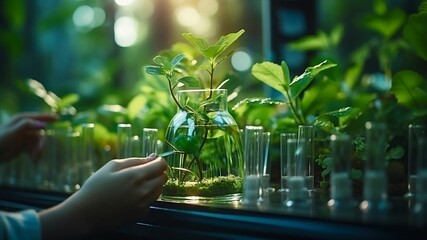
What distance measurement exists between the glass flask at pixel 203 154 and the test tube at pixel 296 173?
4.2 inches

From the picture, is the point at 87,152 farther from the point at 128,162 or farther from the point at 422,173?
the point at 422,173

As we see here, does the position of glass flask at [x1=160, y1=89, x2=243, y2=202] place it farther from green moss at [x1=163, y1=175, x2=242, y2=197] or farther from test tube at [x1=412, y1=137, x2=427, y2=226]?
test tube at [x1=412, y1=137, x2=427, y2=226]

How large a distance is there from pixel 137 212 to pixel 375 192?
335 mm

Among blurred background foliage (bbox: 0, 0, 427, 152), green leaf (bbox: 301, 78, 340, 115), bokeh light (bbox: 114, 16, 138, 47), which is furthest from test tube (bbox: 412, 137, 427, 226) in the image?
bokeh light (bbox: 114, 16, 138, 47)

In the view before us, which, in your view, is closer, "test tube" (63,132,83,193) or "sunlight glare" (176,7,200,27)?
"test tube" (63,132,83,193)

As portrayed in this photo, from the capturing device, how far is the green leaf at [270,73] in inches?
41.8

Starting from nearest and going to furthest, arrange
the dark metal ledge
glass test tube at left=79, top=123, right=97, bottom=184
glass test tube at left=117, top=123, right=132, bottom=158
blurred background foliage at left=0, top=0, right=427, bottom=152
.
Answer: the dark metal ledge, glass test tube at left=117, top=123, right=132, bottom=158, glass test tube at left=79, top=123, right=97, bottom=184, blurred background foliage at left=0, top=0, right=427, bottom=152

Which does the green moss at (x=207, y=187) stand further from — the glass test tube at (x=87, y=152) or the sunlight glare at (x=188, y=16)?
the sunlight glare at (x=188, y=16)

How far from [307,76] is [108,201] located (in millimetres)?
377

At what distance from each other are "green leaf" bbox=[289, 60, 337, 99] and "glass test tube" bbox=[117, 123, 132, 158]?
12.6 inches

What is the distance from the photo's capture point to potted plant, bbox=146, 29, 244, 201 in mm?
1026

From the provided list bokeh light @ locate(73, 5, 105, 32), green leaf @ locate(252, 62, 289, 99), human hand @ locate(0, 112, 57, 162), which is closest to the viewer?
green leaf @ locate(252, 62, 289, 99)

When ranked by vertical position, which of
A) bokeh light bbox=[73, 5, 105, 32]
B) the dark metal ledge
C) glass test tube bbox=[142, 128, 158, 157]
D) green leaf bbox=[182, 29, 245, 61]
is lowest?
the dark metal ledge

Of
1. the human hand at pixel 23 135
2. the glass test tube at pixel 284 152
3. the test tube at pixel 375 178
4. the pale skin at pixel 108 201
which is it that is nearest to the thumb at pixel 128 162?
the pale skin at pixel 108 201
